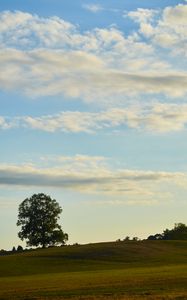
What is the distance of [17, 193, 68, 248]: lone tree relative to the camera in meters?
147

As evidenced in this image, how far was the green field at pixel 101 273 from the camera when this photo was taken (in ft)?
135

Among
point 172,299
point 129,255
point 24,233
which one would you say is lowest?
point 172,299

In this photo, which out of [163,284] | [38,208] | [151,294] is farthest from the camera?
[38,208]

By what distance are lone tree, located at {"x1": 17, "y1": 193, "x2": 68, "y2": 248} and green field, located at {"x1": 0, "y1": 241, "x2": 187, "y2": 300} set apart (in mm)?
27804

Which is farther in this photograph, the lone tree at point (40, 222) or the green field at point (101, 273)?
the lone tree at point (40, 222)

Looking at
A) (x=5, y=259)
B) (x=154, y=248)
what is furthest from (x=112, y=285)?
(x=154, y=248)

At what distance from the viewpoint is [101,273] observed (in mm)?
68875

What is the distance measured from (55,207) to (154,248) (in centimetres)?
3603

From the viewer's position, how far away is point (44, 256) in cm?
10838

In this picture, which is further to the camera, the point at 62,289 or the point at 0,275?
the point at 0,275

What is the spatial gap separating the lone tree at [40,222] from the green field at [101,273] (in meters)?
27.8

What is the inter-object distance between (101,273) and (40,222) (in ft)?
259

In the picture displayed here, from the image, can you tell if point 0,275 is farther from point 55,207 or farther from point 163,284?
point 55,207

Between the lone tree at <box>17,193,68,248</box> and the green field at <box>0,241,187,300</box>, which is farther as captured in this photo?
the lone tree at <box>17,193,68,248</box>
